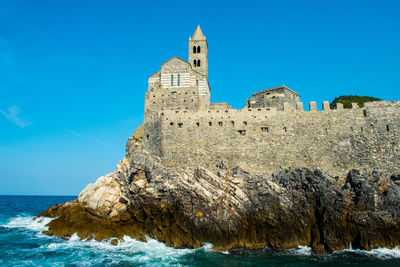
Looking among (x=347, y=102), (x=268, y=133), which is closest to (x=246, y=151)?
(x=268, y=133)

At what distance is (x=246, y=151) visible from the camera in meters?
26.0

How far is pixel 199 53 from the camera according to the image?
39594 mm

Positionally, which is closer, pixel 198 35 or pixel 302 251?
pixel 302 251

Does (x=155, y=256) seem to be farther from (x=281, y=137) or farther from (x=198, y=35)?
(x=198, y=35)

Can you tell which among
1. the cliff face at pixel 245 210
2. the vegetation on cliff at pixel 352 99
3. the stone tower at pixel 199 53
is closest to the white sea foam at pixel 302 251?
the cliff face at pixel 245 210

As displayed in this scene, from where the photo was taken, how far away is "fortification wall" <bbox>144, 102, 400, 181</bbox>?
81.5 ft

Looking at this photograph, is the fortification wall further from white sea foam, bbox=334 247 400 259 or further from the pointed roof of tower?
the pointed roof of tower

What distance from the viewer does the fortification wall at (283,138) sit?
2484cm

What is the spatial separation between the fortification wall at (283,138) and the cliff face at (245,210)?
1.65 metres

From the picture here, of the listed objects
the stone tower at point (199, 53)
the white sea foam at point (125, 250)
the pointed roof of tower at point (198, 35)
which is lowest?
the white sea foam at point (125, 250)

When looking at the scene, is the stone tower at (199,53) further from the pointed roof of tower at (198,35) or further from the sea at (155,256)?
the sea at (155,256)

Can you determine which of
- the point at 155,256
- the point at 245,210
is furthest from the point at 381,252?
the point at 155,256

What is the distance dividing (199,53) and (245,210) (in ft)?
79.6

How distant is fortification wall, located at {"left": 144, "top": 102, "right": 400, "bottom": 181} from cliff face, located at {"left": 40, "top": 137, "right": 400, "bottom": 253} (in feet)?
5.42
